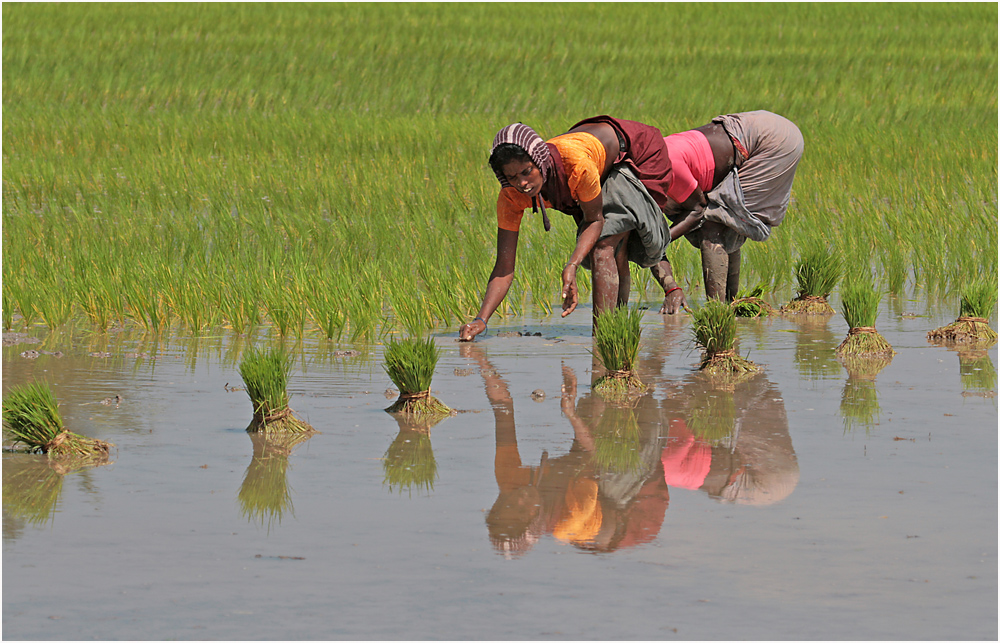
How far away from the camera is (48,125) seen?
12.4 m

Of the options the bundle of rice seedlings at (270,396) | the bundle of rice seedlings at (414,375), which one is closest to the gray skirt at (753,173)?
the bundle of rice seedlings at (414,375)

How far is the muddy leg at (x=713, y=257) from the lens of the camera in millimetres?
6453

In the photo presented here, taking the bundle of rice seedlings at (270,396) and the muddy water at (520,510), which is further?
the bundle of rice seedlings at (270,396)

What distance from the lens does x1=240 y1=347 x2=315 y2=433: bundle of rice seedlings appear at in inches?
162

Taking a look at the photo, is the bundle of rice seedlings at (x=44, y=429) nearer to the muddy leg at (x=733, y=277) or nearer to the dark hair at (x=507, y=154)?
the dark hair at (x=507, y=154)

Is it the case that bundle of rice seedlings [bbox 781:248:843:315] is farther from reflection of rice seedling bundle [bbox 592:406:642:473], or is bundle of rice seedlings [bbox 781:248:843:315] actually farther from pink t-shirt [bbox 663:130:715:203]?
reflection of rice seedling bundle [bbox 592:406:642:473]

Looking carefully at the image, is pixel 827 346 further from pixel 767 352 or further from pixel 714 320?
pixel 714 320

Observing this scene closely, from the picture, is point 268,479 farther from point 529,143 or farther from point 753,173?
point 753,173

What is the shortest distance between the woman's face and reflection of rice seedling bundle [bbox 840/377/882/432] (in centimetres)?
144

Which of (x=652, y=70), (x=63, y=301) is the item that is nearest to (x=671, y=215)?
(x=63, y=301)

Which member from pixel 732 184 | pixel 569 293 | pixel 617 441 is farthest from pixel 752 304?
pixel 617 441

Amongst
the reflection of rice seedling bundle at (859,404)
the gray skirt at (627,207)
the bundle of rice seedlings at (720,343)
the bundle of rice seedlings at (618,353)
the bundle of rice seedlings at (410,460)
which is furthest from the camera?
the gray skirt at (627,207)

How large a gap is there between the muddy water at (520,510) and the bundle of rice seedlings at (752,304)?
1320 mm

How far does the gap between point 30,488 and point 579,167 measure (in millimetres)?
2589
